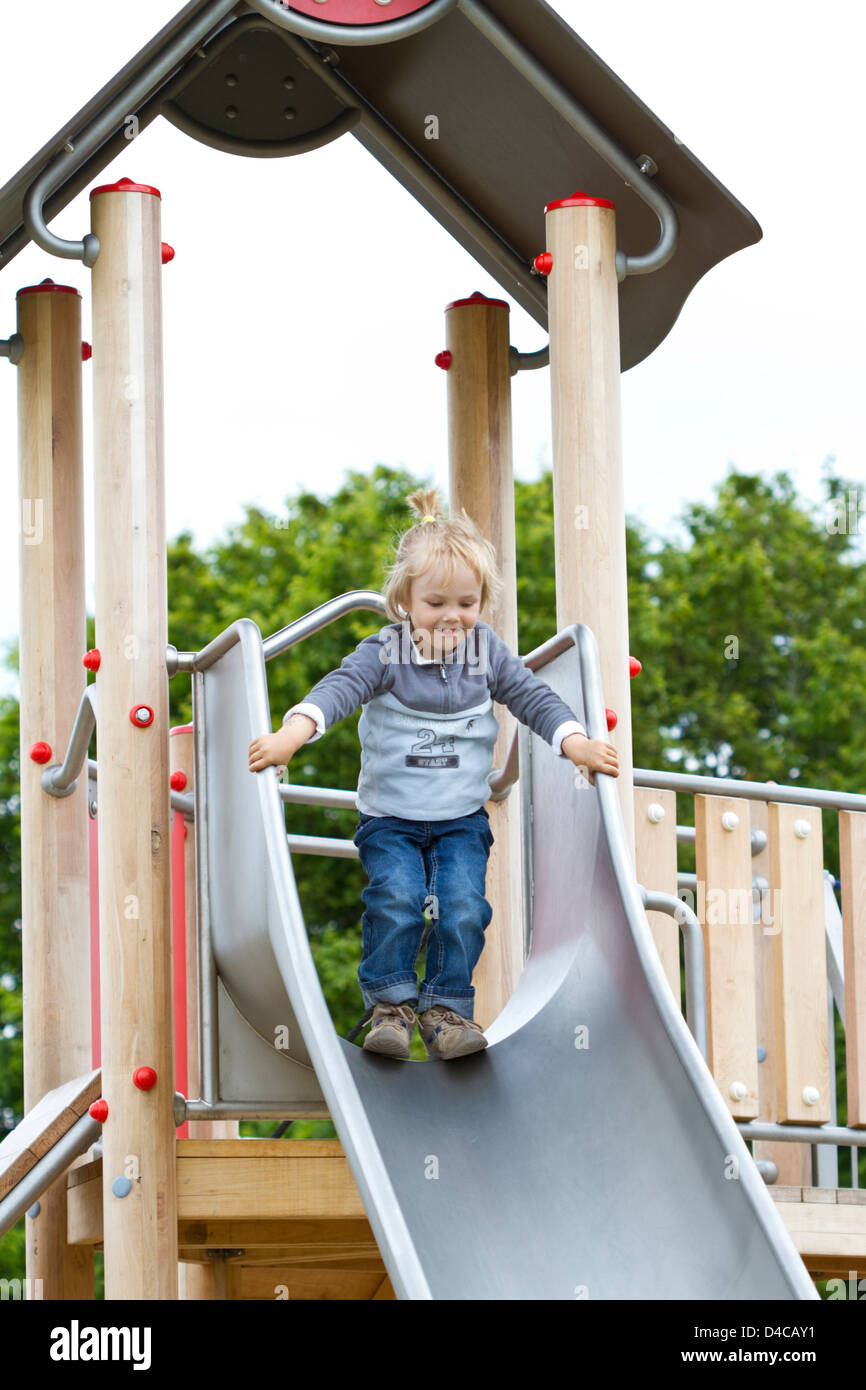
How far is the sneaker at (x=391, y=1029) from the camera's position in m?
4.72

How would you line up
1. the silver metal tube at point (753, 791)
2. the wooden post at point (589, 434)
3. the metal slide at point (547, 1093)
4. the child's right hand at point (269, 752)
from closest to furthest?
the metal slide at point (547, 1093)
the child's right hand at point (269, 752)
the wooden post at point (589, 434)
the silver metal tube at point (753, 791)

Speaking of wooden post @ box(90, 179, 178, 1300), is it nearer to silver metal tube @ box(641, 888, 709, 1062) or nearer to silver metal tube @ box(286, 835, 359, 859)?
silver metal tube @ box(286, 835, 359, 859)

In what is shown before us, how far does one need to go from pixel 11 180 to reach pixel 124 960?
2.31 m

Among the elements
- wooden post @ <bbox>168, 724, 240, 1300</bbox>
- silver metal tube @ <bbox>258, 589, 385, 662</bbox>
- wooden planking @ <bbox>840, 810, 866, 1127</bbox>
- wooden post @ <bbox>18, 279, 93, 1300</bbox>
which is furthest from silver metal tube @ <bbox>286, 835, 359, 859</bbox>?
wooden planking @ <bbox>840, 810, 866, 1127</bbox>

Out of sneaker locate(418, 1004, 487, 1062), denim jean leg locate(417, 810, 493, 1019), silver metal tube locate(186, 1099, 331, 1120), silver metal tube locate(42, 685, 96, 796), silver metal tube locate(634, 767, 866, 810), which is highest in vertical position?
silver metal tube locate(42, 685, 96, 796)

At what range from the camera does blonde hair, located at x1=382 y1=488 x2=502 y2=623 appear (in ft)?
16.6

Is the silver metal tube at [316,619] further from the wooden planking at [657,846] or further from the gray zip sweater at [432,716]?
the wooden planking at [657,846]

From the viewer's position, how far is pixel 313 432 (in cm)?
3039

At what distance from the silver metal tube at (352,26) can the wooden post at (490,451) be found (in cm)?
144

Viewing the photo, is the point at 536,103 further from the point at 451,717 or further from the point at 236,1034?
the point at 236,1034

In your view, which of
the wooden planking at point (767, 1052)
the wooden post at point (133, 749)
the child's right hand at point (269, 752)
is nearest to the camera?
the child's right hand at point (269, 752)

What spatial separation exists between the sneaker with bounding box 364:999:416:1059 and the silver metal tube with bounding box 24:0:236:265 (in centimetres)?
250

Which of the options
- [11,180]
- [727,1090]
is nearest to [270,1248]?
[727,1090]

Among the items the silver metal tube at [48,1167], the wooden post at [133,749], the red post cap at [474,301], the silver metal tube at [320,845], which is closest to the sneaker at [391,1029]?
the wooden post at [133,749]
